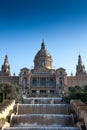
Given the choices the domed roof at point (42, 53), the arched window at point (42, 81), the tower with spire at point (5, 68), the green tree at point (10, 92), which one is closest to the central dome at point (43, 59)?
the domed roof at point (42, 53)

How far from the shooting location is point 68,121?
105 ft

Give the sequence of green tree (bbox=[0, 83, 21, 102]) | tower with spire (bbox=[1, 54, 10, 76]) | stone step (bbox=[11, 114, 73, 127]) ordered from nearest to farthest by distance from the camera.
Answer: stone step (bbox=[11, 114, 73, 127])
green tree (bbox=[0, 83, 21, 102])
tower with spire (bbox=[1, 54, 10, 76])

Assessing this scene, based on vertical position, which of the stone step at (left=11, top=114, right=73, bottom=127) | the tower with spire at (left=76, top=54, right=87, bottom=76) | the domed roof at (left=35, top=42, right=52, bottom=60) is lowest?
the stone step at (left=11, top=114, right=73, bottom=127)

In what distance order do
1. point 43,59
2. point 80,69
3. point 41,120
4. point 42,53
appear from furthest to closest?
point 42,53
point 80,69
point 43,59
point 41,120

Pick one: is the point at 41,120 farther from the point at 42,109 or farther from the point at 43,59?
the point at 43,59

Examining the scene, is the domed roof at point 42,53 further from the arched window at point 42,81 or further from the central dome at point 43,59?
the arched window at point 42,81

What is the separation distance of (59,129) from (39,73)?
238 feet

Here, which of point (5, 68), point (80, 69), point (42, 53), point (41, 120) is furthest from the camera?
point (42, 53)

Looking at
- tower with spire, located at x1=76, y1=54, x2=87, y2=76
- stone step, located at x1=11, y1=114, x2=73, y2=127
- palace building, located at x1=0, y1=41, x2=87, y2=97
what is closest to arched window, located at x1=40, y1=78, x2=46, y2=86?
palace building, located at x1=0, y1=41, x2=87, y2=97

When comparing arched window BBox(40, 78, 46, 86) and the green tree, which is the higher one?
arched window BBox(40, 78, 46, 86)

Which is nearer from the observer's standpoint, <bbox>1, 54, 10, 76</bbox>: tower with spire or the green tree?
the green tree

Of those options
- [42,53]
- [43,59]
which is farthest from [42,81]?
[42,53]

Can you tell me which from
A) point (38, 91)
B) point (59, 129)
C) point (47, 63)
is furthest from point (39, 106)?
point (47, 63)

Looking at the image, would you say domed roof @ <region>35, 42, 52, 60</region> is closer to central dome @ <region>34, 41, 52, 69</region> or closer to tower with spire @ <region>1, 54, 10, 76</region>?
central dome @ <region>34, 41, 52, 69</region>
